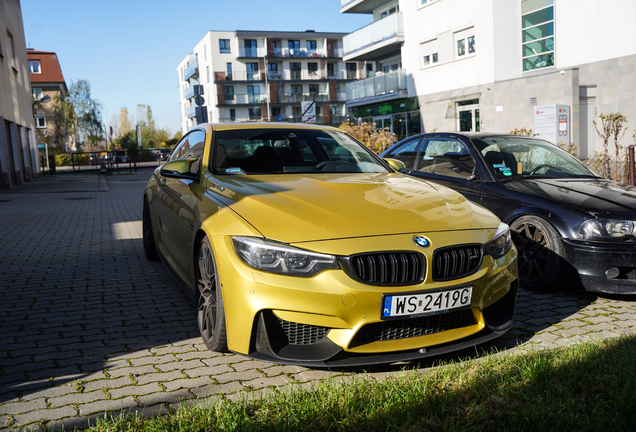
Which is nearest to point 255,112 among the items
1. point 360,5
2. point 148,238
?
point 360,5

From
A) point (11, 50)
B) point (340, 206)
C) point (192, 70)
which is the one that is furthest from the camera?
point (192, 70)

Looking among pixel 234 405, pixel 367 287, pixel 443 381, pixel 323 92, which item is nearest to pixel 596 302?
pixel 443 381

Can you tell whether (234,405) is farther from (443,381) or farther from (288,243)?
(443,381)

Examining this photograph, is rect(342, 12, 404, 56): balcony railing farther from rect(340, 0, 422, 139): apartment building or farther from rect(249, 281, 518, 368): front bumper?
rect(249, 281, 518, 368): front bumper

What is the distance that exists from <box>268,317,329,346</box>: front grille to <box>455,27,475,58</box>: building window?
24.2 meters

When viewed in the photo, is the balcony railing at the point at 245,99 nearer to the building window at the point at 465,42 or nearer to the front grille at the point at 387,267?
the building window at the point at 465,42

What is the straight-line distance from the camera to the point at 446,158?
6.55 meters

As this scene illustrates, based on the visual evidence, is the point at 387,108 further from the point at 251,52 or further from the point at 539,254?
the point at 251,52

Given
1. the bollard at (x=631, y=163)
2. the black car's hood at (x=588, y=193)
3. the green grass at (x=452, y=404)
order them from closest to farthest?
the green grass at (x=452, y=404) < the black car's hood at (x=588, y=193) < the bollard at (x=631, y=163)

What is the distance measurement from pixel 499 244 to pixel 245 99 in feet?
233

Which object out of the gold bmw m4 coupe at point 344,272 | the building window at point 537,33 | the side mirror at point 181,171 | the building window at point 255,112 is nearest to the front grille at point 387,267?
the gold bmw m4 coupe at point 344,272

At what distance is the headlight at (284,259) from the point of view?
9.84ft

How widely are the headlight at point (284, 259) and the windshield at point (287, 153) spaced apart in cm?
154

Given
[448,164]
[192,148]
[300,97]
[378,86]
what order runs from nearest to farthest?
[192,148]
[448,164]
[378,86]
[300,97]
